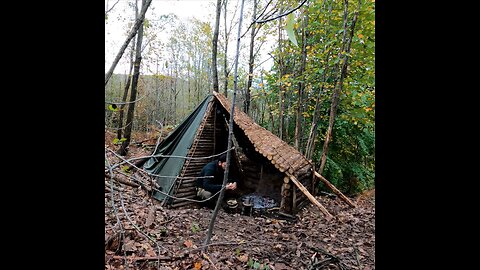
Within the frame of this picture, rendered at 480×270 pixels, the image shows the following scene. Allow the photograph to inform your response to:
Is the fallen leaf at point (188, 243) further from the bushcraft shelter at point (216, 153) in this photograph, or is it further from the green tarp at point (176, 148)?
the green tarp at point (176, 148)

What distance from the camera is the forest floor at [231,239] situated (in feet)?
10.9

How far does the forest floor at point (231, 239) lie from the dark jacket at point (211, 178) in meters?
0.57

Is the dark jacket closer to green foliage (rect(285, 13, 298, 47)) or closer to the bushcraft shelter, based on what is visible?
the bushcraft shelter

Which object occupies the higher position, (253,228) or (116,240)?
(116,240)

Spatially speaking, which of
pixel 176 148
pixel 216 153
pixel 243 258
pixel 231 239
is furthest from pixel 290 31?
pixel 216 153

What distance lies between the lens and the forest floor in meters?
3.34

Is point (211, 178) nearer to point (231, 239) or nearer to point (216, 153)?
point (216, 153)
